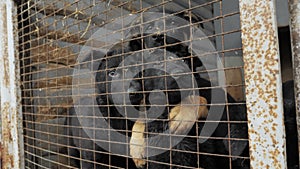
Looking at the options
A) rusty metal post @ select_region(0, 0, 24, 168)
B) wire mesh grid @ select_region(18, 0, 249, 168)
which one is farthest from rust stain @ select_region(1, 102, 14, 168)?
wire mesh grid @ select_region(18, 0, 249, 168)

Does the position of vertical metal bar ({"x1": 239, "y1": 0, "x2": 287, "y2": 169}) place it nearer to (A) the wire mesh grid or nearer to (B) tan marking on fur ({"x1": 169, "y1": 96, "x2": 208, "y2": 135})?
(A) the wire mesh grid

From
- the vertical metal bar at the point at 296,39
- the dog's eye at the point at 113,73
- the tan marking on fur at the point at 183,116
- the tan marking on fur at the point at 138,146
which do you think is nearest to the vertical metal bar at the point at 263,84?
the vertical metal bar at the point at 296,39

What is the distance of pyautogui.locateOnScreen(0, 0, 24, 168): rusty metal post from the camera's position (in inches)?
61.6

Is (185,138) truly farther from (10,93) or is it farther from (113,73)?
(10,93)

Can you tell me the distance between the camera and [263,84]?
616mm

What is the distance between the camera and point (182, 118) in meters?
1.10

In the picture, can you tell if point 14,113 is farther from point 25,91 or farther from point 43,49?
point 43,49

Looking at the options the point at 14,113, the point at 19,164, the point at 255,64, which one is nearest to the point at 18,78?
the point at 14,113

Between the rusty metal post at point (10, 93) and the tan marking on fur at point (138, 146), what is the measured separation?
30.3 inches

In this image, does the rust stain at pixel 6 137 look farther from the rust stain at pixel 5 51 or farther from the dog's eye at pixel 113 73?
the dog's eye at pixel 113 73

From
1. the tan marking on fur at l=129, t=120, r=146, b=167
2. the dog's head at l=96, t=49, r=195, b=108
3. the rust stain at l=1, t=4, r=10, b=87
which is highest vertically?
the rust stain at l=1, t=4, r=10, b=87

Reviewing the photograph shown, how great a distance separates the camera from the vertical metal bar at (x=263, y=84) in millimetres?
592

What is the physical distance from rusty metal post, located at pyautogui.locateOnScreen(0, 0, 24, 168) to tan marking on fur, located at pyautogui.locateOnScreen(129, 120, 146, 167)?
77cm

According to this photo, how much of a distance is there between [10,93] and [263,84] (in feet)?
4.87
